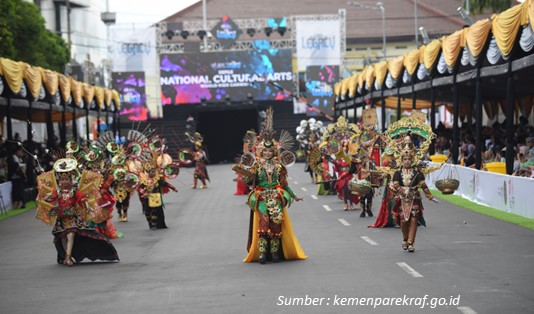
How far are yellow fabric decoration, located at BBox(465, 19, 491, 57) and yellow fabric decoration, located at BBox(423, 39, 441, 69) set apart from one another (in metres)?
4.78

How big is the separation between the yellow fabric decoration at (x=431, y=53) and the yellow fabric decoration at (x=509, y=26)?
7850 mm

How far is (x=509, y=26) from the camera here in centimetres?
2514

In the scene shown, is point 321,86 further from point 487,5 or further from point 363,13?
point 363,13

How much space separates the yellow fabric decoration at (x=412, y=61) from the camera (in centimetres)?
3741

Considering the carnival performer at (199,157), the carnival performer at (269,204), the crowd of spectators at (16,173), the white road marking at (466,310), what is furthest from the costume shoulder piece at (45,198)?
the carnival performer at (199,157)

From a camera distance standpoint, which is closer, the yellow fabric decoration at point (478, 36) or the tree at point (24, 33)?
the yellow fabric decoration at point (478, 36)

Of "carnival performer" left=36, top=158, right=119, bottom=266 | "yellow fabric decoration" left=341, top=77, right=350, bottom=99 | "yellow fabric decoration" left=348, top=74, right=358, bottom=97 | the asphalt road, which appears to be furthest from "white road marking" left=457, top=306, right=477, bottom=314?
"yellow fabric decoration" left=341, top=77, right=350, bottom=99

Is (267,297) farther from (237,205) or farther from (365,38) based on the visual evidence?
(365,38)

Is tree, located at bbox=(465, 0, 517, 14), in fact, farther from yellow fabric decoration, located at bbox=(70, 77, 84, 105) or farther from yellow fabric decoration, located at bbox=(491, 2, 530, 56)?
yellow fabric decoration, located at bbox=(491, 2, 530, 56)

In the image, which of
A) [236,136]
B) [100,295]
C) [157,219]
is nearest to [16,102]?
[157,219]

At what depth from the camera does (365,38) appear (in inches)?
3819

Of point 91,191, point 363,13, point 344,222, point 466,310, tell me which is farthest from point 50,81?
point 363,13

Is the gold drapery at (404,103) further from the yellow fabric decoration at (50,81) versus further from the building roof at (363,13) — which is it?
the building roof at (363,13)

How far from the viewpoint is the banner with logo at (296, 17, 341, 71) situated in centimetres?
6781
